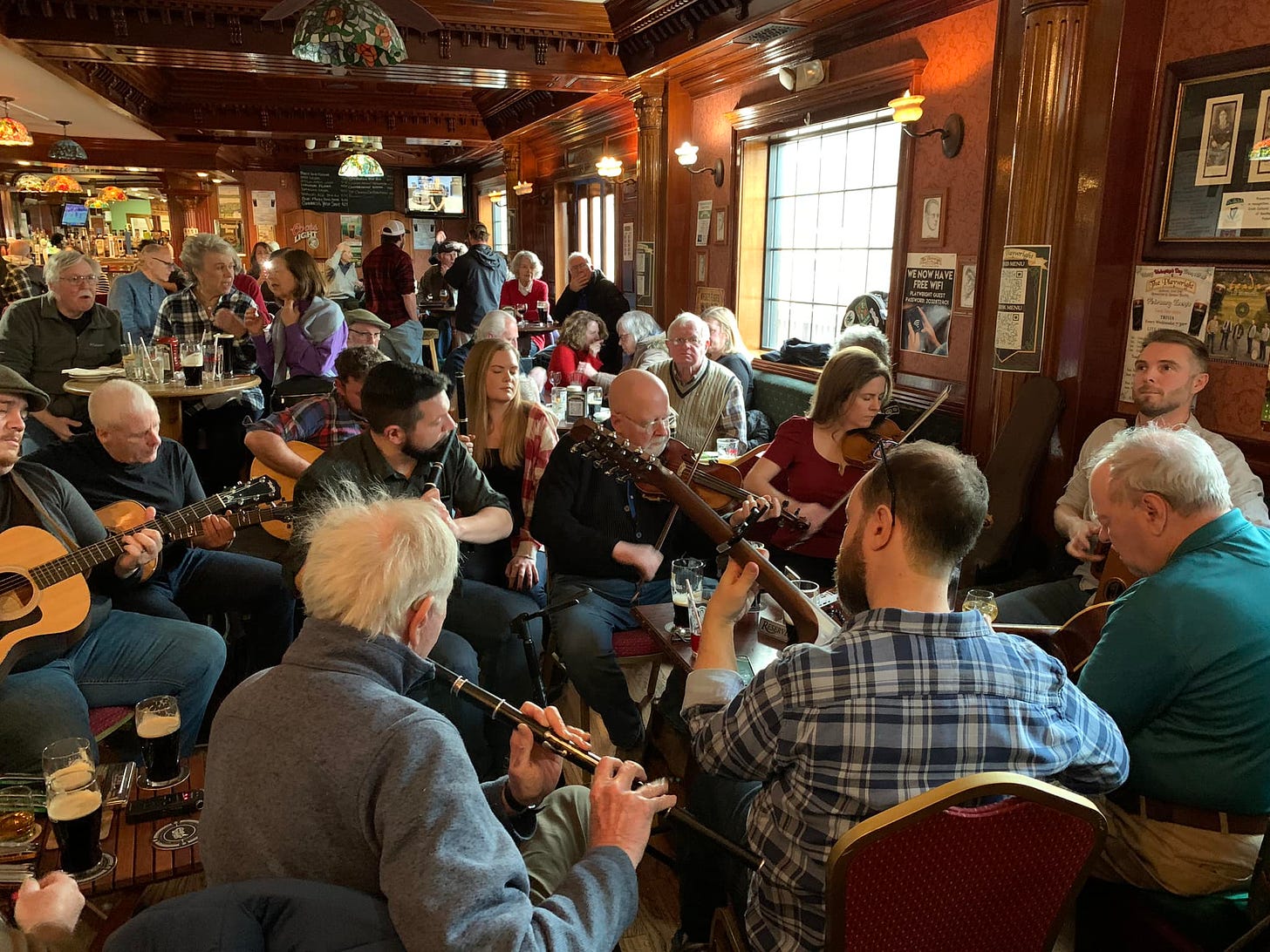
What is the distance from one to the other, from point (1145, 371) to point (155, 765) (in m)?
3.15

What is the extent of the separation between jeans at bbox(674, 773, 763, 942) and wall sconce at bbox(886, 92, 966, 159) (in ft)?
11.9

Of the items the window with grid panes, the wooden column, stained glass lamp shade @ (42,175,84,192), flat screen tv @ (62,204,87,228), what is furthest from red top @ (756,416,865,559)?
flat screen tv @ (62,204,87,228)

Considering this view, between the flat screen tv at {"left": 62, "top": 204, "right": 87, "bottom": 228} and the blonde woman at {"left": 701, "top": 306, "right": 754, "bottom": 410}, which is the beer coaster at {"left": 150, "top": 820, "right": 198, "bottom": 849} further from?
the flat screen tv at {"left": 62, "top": 204, "right": 87, "bottom": 228}

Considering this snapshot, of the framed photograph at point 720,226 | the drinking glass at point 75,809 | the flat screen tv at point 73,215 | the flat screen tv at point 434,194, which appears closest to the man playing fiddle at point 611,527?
the drinking glass at point 75,809

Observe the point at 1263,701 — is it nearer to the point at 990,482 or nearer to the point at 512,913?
the point at 512,913

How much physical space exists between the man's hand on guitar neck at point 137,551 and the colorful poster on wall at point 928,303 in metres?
3.71

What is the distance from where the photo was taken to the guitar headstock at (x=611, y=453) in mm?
2438

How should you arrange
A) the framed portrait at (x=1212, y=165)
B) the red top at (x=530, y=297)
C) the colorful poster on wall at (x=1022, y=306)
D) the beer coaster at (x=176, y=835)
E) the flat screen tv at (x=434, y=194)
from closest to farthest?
the beer coaster at (x=176, y=835), the framed portrait at (x=1212, y=165), the colorful poster on wall at (x=1022, y=306), the red top at (x=530, y=297), the flat screen tv at (x=434, y=194)

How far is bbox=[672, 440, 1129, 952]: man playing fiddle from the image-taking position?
1.23 metres

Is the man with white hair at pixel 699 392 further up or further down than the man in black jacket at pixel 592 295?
further down

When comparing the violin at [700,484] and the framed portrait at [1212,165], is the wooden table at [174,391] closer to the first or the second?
the violin at [700,484]

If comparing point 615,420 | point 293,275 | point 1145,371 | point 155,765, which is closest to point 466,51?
point 293,275

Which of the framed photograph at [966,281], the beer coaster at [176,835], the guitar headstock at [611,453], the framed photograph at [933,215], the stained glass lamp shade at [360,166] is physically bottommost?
the beer coaster at [176,835]

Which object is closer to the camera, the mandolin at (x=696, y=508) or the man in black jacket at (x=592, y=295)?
the mandolin at (x=696, y=508)
